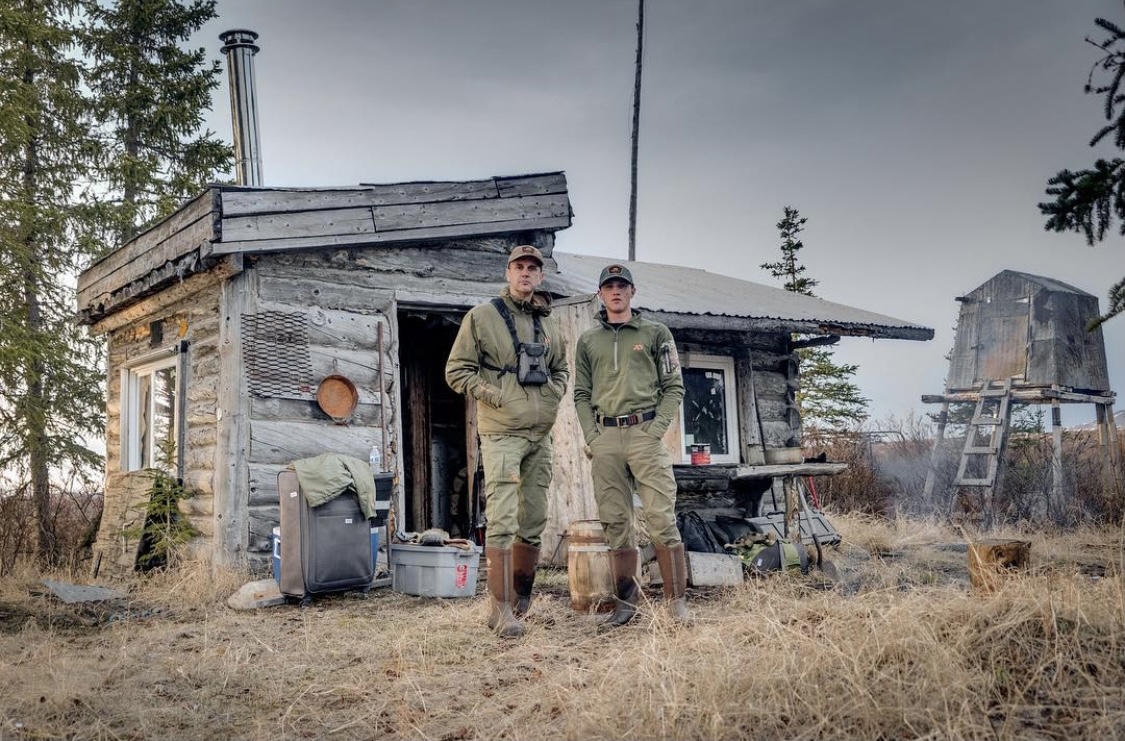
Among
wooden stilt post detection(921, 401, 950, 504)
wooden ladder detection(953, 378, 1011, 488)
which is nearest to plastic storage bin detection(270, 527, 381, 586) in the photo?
wooden ladder detection(953, 378, 1011, 488)

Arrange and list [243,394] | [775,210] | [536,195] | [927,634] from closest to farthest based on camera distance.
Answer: [927,634] → [243,394] → [536,195] → [775,210]

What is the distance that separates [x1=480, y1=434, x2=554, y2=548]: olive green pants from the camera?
224 inches

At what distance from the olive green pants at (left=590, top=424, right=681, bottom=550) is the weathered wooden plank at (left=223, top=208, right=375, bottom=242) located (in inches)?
152

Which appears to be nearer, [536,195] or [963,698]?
[963,698]

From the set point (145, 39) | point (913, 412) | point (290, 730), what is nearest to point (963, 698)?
point (290, 730)

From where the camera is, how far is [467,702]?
4148 millimetres

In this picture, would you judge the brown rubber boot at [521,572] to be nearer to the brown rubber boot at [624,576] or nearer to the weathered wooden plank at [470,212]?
the brown rubber boot at [624,576]

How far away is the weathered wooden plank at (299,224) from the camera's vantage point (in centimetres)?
790

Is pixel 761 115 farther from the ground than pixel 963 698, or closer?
Result: farther from the ground

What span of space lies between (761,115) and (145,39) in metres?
10.6

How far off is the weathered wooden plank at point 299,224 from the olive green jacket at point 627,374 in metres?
3.42

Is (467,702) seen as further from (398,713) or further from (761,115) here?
(761,115)

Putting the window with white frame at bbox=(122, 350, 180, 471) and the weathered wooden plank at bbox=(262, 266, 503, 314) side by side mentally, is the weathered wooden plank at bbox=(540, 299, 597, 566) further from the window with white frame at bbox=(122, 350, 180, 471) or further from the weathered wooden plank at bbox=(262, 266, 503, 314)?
the window with white frame at bbox=(122, 350, 180, 471)

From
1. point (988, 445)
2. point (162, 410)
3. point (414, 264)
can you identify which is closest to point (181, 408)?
point (162, 410)
